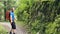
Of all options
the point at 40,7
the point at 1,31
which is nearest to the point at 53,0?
the point at 40,7

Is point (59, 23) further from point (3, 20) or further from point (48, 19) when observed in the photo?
point (3, 20)

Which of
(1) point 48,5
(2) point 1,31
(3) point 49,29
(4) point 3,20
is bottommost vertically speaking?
(4) point 3,20

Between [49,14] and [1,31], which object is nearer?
[49,14]

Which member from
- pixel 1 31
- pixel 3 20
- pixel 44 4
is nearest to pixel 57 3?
Result: pixel 44 4

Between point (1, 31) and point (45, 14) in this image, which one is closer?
point (45, 14)

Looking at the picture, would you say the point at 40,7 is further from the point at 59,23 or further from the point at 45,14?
the point at 59,23

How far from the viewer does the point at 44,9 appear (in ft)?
43.4

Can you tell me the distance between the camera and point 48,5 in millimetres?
12742

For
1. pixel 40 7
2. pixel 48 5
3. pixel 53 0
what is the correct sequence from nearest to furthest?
pixel 53 0 → pixel 48 5 → pixel 40 7

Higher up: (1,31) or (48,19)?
(48,19)

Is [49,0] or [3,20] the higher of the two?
[49,0]

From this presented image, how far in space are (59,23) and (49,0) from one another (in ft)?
4.98

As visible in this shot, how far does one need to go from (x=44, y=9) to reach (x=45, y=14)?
29 cm

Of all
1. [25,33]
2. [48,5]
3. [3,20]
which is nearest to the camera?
[48,5]
